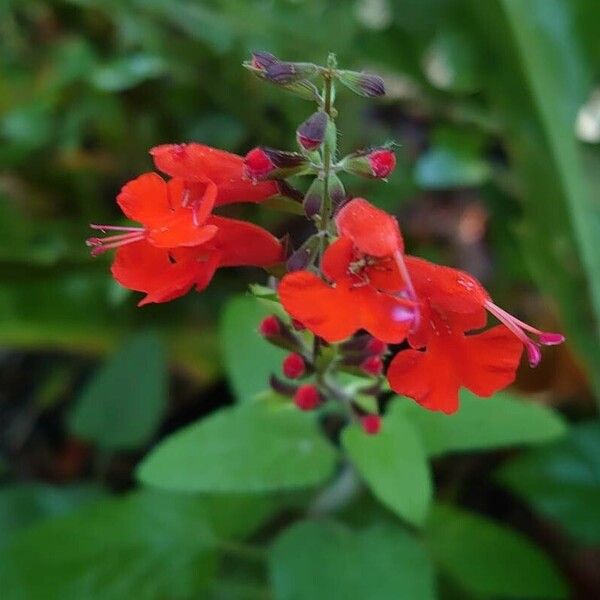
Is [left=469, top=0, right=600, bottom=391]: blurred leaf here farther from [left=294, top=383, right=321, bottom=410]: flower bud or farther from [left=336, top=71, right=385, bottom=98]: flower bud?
[left=336, top=71, right=385, bottom=98]: flower bud

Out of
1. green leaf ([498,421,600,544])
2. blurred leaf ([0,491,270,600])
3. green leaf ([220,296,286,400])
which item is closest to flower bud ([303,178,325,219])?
green leaf ([220,296,286,400])

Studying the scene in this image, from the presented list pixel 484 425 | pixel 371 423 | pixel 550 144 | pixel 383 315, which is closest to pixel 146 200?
pixel 383 315

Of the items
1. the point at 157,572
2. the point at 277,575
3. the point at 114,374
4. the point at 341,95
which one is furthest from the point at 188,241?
the point at 341,95

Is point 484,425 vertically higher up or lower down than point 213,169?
lower down

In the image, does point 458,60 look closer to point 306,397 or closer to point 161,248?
point 306,397

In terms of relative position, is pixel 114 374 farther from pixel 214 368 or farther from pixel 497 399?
pixel 497 399
